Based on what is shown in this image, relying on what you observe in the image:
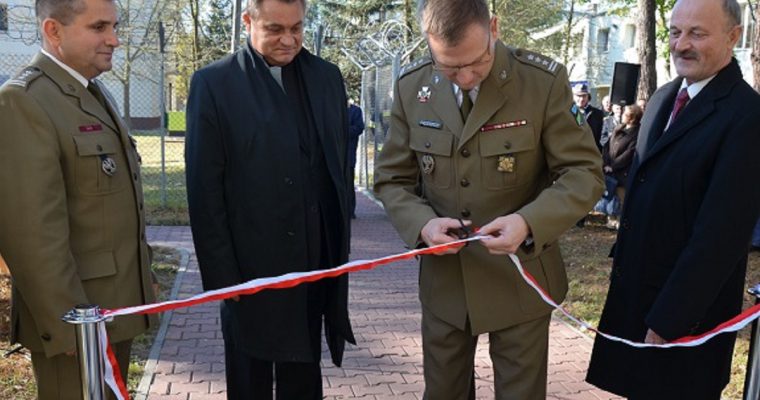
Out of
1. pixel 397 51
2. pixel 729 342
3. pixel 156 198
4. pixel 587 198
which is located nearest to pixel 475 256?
pixel 587 198

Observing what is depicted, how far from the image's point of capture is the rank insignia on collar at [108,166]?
8.74 ft

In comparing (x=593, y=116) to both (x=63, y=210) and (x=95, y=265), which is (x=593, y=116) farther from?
(x=63, y=210)

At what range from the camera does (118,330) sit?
277cm

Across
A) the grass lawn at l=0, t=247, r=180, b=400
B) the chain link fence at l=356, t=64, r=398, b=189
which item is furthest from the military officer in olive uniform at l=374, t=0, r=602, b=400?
the chain link fence at l=356, t=64, r=398, b=189

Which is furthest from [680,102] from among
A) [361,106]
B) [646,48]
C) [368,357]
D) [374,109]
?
[361,106]

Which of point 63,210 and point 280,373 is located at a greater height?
point 63,210

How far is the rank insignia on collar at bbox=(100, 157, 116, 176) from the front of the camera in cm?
266

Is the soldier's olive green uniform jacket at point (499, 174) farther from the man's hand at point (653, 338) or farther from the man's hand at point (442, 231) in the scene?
the man's hand at point (653, 338)

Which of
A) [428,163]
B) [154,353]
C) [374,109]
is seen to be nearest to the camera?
[428,163]

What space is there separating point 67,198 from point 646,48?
11.4 meters

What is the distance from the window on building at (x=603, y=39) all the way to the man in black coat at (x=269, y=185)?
→ 42281 millimetres

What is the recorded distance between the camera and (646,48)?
12.2 m

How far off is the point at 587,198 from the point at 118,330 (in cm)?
185

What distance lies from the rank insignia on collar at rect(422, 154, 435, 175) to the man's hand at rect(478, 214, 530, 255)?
415 millimetres
